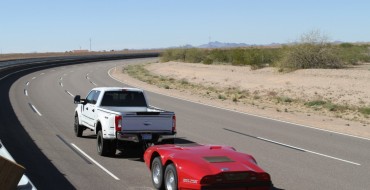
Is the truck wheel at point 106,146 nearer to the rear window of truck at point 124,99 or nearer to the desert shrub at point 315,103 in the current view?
the rear window of truck at point 124,99

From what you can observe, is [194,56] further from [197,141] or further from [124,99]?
[124,99]

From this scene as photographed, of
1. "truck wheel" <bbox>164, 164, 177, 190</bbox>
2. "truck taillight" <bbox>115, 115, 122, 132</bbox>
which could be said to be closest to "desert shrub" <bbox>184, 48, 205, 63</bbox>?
"truck taillight" <bbox>115, 115, 122, 132</bbox>

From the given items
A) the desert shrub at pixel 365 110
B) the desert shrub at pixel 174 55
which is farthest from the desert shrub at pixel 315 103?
the desert shrub at pixel 174 55

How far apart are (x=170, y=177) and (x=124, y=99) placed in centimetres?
557

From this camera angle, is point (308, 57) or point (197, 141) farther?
point (308, 57)

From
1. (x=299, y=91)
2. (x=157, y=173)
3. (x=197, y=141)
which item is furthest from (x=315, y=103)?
(x=157, y=173)

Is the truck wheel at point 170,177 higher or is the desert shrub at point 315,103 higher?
the truck wheel at point 170,177

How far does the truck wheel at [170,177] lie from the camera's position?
27.2 feet

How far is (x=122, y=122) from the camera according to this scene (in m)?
11.5

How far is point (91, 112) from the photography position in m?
13.7

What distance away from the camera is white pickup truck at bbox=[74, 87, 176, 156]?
1155 cm

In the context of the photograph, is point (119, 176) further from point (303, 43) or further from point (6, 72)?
point (6, 72)

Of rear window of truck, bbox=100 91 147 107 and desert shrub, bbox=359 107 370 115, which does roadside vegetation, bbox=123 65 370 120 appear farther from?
rear window of truck, bbox=100 91 147 107

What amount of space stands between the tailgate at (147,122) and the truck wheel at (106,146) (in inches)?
32.8
